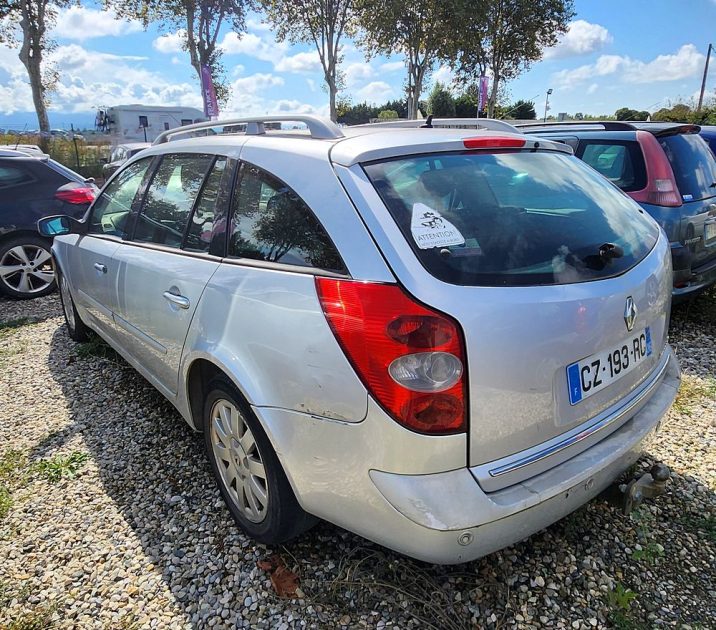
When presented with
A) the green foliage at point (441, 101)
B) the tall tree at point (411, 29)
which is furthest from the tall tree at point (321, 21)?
→ the green foliage at point (441, 101)

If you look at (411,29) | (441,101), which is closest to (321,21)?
(411,29)

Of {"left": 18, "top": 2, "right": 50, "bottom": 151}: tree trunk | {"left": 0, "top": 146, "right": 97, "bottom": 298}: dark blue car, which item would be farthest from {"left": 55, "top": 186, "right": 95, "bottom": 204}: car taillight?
{"left": 18, "top": 2, "right": 50, "bottom": 151}: tree trunk

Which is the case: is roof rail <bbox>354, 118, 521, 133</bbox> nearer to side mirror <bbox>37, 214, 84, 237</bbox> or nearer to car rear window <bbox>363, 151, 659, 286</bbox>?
car rear window <bbox>363, 151, 659, 286</bbox>

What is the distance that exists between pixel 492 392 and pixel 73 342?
436 centimetres

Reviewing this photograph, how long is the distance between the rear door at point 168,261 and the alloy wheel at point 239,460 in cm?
39

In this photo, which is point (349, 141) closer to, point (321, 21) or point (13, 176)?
point (13, 176)

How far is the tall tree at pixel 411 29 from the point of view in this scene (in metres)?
24.9

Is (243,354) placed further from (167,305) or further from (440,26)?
(440,26)

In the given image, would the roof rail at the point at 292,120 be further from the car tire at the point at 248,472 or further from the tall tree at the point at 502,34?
the tall tree at the point at 502,34

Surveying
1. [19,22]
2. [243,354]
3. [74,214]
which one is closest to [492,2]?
[19,22]

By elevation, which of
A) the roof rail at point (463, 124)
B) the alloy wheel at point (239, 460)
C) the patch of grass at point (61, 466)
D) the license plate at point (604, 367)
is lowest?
the patch of grass at point (61, 466)

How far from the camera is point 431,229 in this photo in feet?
5.43

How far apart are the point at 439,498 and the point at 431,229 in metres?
0.82

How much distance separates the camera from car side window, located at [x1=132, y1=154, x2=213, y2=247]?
2570 millimetres
